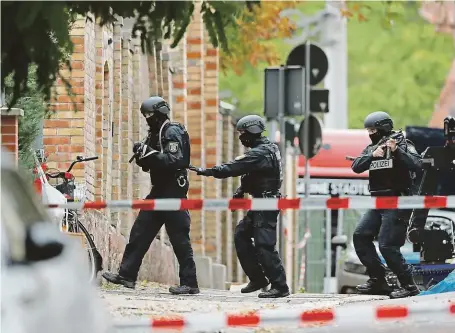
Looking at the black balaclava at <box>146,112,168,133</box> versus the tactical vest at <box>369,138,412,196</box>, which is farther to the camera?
the black balaclava at <box>146,112,168,133</box>

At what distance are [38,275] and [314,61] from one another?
16969 millimetres

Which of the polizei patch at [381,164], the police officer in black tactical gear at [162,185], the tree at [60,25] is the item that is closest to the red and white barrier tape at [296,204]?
the polizei patch at [381,164]

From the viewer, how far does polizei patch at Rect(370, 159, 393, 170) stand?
56.2 feet

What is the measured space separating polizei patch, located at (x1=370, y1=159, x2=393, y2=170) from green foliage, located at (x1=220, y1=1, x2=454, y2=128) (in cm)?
3793

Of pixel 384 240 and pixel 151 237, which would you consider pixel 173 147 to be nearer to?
pixel 151 237

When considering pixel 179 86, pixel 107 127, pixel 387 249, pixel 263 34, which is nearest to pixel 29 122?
pixel 387 249

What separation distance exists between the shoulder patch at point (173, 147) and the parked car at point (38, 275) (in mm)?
8271

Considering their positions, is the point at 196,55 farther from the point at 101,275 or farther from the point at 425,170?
the point at 101,275

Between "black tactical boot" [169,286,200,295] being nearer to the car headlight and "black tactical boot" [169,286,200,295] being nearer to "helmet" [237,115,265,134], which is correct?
"helmet" [237,115,265,134]

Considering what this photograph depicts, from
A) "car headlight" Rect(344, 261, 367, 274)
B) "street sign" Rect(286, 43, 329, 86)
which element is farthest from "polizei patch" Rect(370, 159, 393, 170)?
"car headlight" Rect(344, 261, 367, 274)

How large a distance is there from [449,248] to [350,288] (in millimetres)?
5552

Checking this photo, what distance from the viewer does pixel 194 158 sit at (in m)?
29.5

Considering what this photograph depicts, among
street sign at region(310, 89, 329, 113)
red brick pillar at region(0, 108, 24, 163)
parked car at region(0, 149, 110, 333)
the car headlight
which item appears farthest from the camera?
the car headlight

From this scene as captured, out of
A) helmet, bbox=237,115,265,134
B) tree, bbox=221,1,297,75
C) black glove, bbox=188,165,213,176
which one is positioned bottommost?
black glove, bbox=188,165,213,176
